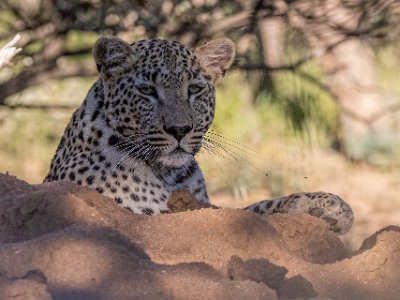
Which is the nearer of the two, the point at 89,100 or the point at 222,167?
the point at 89,100

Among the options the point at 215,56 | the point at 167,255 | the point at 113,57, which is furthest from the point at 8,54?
the point at 167,255

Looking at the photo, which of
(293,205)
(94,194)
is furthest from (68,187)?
(293,205)

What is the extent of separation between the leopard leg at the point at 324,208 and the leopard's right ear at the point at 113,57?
1.31m

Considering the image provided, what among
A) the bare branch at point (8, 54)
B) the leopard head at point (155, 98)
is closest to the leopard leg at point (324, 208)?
the leopard head at point (155, 98)

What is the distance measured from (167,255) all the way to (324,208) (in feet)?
6.90

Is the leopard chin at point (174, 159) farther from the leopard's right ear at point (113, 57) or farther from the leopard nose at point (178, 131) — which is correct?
the leopard's right ear at point (113, 57)

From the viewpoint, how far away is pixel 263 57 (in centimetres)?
1019

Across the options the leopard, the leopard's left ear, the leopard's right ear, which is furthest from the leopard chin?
the leopard's left ear

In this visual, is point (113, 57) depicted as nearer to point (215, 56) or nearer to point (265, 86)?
point (215, 56)

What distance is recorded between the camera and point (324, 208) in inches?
261

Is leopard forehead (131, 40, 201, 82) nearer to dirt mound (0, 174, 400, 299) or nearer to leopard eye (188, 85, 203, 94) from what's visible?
leopard eye (188, 85, 203, 94)

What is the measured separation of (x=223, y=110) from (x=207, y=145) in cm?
340

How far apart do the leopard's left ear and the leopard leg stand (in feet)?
3.31

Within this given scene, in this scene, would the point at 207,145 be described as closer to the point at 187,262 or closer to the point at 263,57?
the point at 187,262
